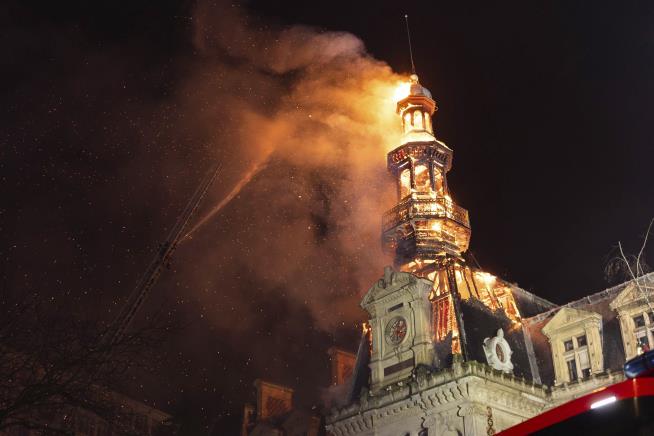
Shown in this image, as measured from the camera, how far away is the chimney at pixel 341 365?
43.3 metres

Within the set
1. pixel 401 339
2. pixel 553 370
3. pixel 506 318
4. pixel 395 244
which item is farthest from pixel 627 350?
pixel 395 244

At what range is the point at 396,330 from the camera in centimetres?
3509

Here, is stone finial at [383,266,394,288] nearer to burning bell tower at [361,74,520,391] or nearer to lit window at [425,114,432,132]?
burning bell tower at [361,74,520,391]

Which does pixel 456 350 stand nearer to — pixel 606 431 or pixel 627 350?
pixel 627 350

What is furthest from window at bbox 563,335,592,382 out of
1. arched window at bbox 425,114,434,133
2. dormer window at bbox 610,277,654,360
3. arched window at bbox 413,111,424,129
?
arched window at bbox 413,111,424,129

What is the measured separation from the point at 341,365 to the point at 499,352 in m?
12.5

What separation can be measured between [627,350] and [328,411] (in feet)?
46.2

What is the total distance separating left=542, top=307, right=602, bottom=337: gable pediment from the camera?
32406mm

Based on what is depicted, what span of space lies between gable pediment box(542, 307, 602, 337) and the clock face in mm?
6425

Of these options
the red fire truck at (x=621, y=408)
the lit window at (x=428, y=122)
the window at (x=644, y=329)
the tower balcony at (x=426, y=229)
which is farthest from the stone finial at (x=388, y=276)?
the red fire truck at (x=621, y=408)

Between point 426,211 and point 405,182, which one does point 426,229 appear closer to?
point 426,211

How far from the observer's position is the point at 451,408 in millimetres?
31297

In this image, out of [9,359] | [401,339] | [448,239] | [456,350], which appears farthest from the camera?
[448,239]

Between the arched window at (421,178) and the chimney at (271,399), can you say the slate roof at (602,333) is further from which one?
the chimney at (271,399)
